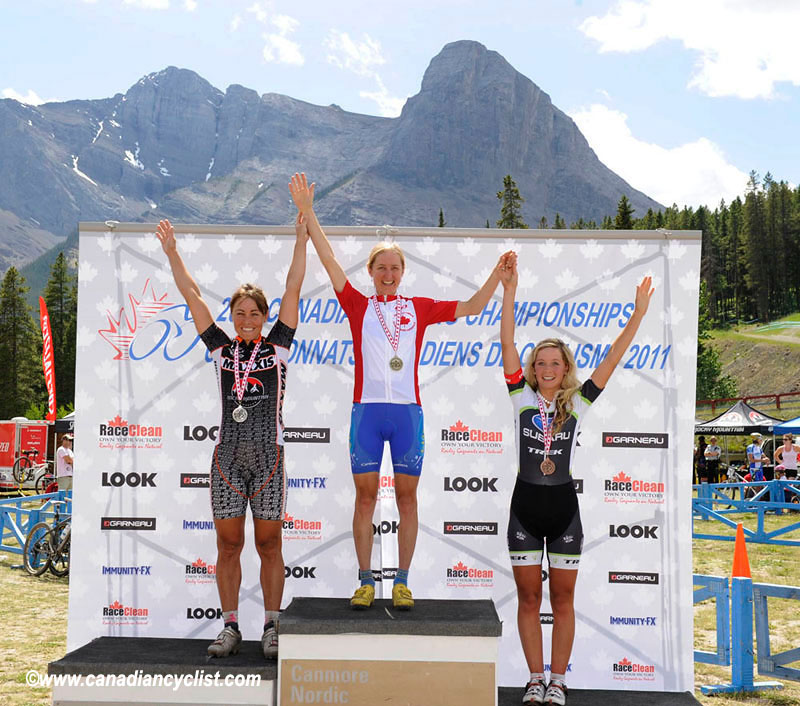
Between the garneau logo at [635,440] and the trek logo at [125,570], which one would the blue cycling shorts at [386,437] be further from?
the trek logo at [125,570]

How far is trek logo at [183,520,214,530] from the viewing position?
16.0 feet

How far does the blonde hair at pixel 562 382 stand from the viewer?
414 centimetres

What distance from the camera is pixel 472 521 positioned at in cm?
483

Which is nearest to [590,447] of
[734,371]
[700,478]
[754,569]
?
[754,569]

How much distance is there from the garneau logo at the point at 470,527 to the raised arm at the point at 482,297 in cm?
140

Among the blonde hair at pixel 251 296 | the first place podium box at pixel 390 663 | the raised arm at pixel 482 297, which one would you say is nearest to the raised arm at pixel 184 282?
the blonde hair at pixel 251 296

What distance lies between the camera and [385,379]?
4.19m

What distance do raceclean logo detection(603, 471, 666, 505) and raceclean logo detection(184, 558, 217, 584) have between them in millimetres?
2614

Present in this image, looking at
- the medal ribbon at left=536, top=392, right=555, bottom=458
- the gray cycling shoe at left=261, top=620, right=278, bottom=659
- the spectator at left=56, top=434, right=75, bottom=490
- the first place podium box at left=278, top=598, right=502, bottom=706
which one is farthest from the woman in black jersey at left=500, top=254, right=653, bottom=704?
the spectator at left=56, top=434, right=75, bottom=490

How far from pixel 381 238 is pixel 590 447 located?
6.38 feet

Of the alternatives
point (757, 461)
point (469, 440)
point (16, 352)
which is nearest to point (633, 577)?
point (469, 440)

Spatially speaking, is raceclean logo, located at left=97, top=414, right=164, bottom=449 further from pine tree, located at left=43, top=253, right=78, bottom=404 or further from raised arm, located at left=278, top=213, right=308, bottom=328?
pine tree, located at left=43, top=253, right=78, bottom=404

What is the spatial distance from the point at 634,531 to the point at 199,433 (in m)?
2.91

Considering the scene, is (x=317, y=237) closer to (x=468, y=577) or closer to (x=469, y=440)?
(x=469, y=440)
